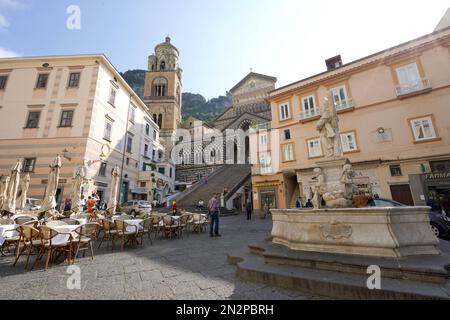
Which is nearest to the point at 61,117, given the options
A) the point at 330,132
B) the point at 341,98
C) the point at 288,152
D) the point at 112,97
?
the point at 112,97

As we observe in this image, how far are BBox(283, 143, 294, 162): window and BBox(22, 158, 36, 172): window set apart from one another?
70.5 feet

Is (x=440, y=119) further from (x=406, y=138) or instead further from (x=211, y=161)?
(x=211, y=161)

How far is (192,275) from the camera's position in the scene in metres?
3.91

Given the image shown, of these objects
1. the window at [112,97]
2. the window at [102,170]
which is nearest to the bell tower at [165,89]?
the window at [112,97]

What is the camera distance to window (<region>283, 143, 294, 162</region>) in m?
18.6

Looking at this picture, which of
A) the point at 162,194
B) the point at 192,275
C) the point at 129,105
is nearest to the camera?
the point at 192,275

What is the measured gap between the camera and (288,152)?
747 inches

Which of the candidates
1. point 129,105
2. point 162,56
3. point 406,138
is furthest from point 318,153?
point 162,56

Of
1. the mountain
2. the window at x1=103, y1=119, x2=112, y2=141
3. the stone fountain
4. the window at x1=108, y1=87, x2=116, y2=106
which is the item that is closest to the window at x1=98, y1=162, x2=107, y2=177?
the window at x1=103, y1=119, x2=112, y2=141

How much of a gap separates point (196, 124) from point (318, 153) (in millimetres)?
36018

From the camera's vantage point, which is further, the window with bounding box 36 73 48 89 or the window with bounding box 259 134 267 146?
the window with bounding box 259 134 267 146

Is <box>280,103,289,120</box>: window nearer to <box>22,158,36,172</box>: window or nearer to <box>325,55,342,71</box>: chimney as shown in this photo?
<box>325,55,342,71</box>: chimney

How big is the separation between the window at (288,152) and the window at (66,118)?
62.9 feet

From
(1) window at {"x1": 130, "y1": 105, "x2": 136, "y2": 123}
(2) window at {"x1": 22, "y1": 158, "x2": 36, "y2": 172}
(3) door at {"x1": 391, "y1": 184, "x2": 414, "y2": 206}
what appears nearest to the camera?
(3) door at {"x1": 391, "y1": 184, "x2": 414, "y2": 206}
